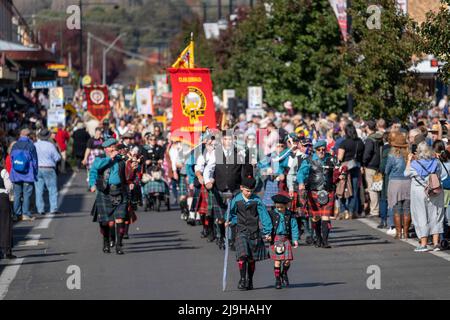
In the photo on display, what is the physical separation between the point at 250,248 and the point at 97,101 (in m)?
37.8

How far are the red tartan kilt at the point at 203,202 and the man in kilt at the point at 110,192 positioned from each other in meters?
1.84

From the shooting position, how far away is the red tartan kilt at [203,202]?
21375mm

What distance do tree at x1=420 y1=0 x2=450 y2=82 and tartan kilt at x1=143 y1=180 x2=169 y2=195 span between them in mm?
7674

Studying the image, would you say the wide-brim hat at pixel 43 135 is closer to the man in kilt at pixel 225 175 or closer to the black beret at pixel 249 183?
the man in kilt at pixel 225 175

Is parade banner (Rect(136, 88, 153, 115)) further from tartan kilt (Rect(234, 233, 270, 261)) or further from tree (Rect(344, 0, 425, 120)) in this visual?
tartan kilt (Rect(234, 233, 270, 261))

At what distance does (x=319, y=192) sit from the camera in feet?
66.9

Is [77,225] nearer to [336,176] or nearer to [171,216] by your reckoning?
[171,216]

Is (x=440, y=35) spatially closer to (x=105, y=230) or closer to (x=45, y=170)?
(x=105, y=230)

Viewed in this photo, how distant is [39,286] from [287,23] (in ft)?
91.0

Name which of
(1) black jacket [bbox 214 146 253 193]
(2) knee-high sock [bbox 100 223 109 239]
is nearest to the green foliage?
(1) black jacket [bbox 214 146 253 193]

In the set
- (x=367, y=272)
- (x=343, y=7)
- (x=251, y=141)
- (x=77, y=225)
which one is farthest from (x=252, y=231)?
(x=343, y=7)

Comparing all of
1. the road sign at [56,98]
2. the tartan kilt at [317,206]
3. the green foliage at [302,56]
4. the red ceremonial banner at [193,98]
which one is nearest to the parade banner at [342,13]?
the green foliage at [302,56]

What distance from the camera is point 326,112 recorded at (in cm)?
4428

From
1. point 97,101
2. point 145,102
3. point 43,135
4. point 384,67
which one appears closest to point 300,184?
point 43,135
